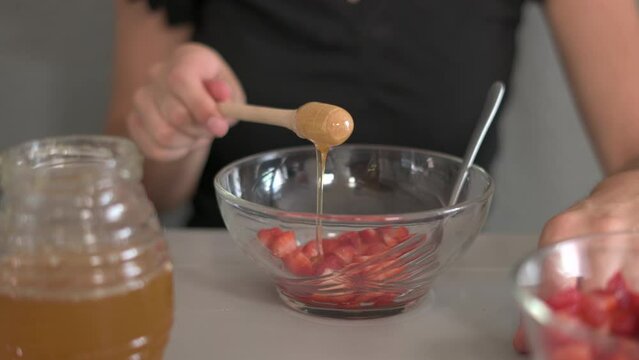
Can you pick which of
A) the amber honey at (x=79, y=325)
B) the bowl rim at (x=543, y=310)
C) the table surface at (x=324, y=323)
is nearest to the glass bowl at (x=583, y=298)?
the bowl rim at (x=543, y=310)

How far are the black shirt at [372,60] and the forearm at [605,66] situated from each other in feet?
0.26

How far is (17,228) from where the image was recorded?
0.48 meters

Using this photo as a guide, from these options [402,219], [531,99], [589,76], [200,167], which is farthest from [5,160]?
[531,99]

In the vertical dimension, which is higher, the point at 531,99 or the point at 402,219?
the point at 402,219

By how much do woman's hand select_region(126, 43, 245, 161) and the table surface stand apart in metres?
0.12

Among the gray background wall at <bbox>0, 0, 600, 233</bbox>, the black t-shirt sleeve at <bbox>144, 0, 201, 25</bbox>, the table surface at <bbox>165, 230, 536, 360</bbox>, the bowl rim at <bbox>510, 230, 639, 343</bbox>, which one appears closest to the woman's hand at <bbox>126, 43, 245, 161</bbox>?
the table surface at <bbox>165, 230, 536, 360</bbox>

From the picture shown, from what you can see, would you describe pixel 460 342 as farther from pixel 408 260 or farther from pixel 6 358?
pixel 6 358

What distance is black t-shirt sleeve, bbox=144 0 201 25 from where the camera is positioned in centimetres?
108

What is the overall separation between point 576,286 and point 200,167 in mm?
633

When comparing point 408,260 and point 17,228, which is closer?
point 17,228

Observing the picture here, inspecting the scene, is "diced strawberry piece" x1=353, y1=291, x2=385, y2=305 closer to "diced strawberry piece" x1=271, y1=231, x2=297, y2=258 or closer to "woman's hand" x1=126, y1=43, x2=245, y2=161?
"diced strawberry piece" x1=271, y1=231, x2=297, y2=258

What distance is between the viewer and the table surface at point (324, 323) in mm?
591

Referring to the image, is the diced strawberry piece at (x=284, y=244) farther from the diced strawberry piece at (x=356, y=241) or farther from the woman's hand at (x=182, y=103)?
the woman's hand at (x=182, y=103)

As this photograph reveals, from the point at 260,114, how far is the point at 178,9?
1.45 feet
